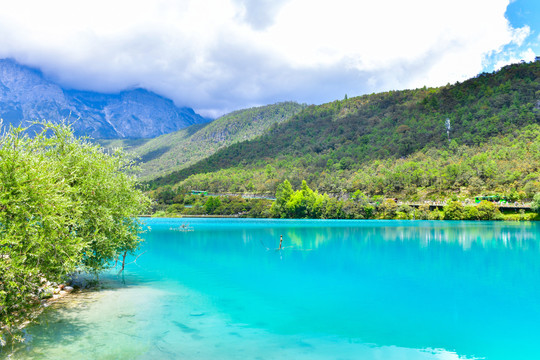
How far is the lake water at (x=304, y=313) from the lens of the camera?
13.4 metres

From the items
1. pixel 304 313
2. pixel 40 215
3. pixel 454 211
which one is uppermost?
pixel 40 215

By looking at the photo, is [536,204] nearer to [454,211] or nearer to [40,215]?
[454,211]

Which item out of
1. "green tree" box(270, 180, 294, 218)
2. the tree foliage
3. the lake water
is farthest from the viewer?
"green tree" box(270, 180, 294, 218)

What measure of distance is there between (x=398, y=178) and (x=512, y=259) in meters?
122

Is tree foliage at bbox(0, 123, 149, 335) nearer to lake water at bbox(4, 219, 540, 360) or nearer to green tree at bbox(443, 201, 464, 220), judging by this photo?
lake water at bbox(4, 219, 540, 360)

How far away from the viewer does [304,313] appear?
1833 centimetres

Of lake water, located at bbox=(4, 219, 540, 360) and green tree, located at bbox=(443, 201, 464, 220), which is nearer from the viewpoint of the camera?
lake water, located at bbox=(4, 219, 540, 360)

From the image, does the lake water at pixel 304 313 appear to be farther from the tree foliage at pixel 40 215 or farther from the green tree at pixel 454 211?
the green tree at pixel 454 211

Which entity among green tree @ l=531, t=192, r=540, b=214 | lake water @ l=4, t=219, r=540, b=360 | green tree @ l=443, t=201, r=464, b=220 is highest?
green tree @ l=531, t=192, r=540, b=214

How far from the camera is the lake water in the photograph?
13359 millimetres

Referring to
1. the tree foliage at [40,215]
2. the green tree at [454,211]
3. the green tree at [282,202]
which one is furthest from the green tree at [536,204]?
the tree foliage at [40,215]

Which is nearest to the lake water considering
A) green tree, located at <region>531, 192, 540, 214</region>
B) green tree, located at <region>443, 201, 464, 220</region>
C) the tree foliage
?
the tree foliage

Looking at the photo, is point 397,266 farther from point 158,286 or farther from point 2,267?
point 2,267

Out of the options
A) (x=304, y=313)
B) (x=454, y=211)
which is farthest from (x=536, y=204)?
(x=304, y=313)
